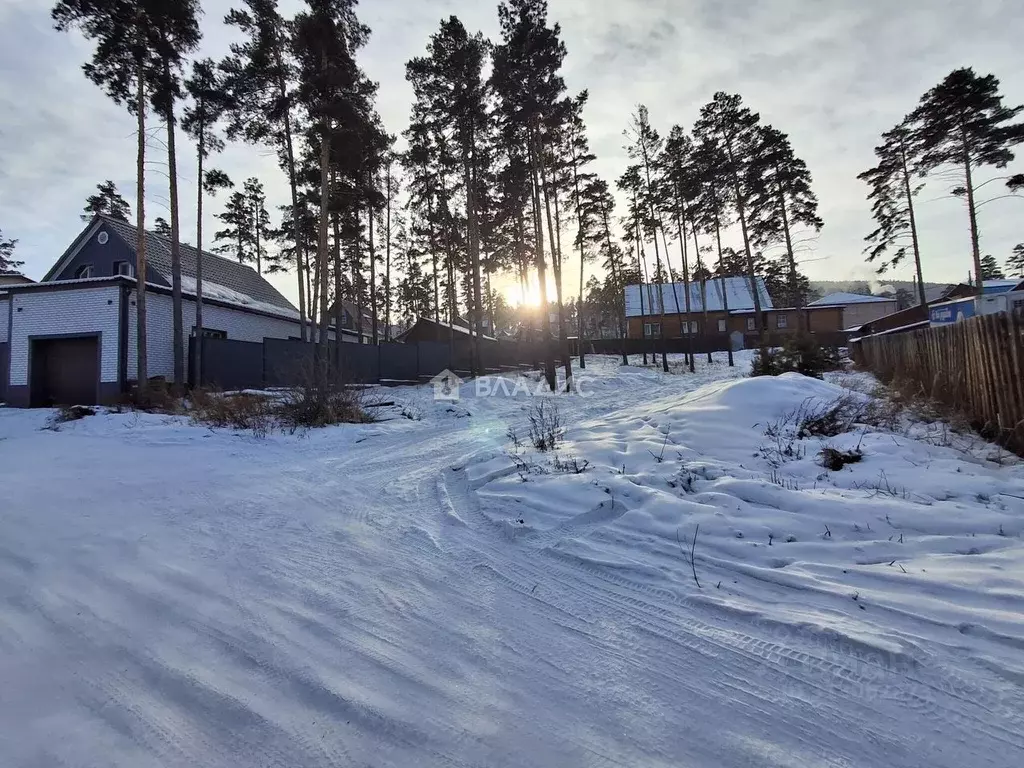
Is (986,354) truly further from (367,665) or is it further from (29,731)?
(29,731)

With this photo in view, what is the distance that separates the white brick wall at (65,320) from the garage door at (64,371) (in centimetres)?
33

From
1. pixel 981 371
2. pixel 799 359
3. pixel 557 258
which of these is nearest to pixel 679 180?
pixel 557 258

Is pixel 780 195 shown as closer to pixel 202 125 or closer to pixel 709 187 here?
pixel 709 187

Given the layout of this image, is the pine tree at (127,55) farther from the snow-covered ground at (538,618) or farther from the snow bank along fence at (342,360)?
the snow-covered ground at (538,618)

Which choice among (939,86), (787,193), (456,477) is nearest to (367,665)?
(456,477)

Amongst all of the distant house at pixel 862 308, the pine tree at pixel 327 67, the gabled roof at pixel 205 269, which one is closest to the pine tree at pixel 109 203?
the gabled roof at pixel 205 269

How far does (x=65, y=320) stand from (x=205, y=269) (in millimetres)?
7297

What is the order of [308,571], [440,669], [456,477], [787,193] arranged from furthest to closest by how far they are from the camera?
1. [787,193]
2. [456,477]
3. [308,571]
4. [440,669]

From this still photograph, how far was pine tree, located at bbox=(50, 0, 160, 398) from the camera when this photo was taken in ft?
40.7

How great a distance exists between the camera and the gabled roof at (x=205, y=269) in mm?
19109

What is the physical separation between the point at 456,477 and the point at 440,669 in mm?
3298

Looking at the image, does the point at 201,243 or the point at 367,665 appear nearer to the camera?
the point at 367,665

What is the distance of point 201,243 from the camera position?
680 inches

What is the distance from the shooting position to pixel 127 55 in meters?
13.2
